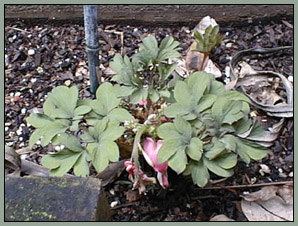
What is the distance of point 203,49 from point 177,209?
0.49 m

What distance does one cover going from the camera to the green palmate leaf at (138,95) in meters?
1.40

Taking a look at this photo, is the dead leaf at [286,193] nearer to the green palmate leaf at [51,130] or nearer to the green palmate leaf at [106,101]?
the green palmate leaf at [106,101]

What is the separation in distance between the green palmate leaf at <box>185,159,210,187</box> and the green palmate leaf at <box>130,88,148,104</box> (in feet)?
0.78

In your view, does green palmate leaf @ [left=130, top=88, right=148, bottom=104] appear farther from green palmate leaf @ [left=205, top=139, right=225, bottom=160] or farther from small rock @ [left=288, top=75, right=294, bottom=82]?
A: small rock @ [left=288, top=75, right=294, bottom=82]

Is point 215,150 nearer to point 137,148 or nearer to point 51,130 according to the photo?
point 137,148

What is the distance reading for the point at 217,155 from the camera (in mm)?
1299

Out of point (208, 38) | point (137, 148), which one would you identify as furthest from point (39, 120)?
point (208, 38)

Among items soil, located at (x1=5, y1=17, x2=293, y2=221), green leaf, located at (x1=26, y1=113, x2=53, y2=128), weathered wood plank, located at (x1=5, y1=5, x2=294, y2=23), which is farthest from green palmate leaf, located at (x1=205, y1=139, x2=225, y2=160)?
weathered wood plank, located at (x1=5, y1=5, x2=294, y2=23)

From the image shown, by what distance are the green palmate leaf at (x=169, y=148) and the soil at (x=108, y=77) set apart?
0.78 feet

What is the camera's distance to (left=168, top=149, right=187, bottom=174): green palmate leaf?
125 cm

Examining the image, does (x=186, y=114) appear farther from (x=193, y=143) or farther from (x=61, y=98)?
(x=61, y=98)

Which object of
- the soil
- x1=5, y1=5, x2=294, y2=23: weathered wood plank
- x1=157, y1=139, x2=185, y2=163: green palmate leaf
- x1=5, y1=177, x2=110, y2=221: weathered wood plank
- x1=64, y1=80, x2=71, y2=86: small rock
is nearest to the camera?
x1=5, y1=177, x2=110, y2=221: weathered wood plank

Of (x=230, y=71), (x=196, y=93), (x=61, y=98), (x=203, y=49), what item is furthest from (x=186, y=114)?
(x=230, y=71)

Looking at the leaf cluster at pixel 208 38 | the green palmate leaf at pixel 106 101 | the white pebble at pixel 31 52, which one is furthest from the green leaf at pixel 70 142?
the white pebble at pixel 31 52
